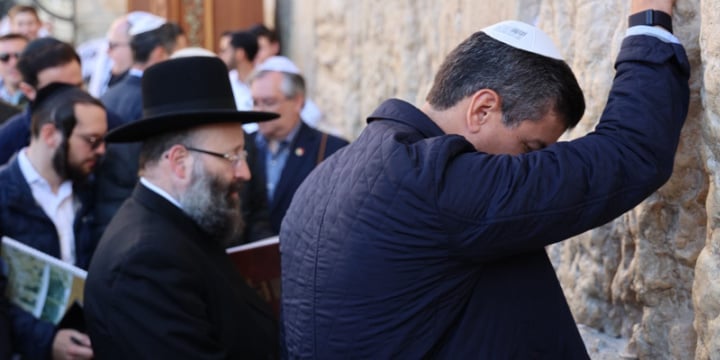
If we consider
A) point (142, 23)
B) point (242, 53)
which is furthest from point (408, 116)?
point (242, 53)

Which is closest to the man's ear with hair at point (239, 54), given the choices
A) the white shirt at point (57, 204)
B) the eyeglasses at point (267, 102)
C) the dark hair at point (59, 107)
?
the eyeglasses at point (267, 102)

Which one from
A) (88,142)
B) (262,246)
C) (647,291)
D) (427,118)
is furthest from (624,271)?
(88,142)

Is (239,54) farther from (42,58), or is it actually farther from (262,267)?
(262,267)

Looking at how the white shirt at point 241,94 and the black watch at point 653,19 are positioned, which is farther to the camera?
the white shirt at point 241,94

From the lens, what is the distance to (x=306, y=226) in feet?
7.54

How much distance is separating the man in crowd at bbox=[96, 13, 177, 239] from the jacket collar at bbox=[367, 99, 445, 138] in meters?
2.23

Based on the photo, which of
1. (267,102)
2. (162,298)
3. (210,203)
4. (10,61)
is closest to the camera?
(162,298)

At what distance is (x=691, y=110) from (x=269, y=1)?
8.28m

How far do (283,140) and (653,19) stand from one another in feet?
10.4

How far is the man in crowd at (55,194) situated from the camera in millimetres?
3566

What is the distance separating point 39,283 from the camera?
3551mm

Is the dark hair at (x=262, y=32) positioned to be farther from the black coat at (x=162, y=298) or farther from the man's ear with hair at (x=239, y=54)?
the black coat at (x=162, y=298)

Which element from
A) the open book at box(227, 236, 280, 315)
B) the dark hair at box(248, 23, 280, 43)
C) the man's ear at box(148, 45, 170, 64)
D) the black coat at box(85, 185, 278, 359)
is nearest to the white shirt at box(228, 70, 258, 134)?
the man's ear at box(148, 45, 170, 64)

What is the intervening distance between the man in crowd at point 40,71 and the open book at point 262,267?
6.24 ft
